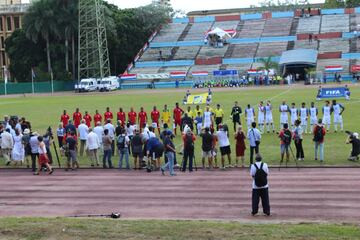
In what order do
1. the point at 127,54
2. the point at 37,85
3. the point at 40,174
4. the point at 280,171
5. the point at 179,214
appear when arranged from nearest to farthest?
the point at 179,214 → the point at 280,171 → the point at 40,174 → the point at 37,85 → the point at 127,54

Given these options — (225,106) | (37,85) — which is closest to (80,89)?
(37,85)

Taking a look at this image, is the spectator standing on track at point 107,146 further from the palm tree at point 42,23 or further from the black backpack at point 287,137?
the palm tree at point 42,23

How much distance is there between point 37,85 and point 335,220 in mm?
73575

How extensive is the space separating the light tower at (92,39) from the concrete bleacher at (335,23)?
33710 mm

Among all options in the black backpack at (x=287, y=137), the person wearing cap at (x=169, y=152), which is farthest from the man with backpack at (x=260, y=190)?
the black backpack at (x=287, y=137)

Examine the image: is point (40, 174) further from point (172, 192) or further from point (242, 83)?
point (242, 83)

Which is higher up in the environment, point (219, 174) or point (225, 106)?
point (225, 106)

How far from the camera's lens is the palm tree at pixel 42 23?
8306 centimetres

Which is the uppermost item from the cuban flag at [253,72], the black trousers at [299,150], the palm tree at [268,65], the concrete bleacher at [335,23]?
the concrete bleacher at [335,23]


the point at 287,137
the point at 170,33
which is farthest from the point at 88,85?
the point at 287,137

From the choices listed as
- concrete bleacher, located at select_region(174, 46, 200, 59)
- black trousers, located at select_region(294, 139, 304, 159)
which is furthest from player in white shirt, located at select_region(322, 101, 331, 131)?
concrete bleacher, located at select_region(174, 46, 200, 59)

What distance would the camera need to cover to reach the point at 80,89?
3044 inches

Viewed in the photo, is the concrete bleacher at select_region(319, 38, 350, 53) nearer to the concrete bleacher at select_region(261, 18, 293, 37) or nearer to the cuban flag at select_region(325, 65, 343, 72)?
the concrete bleacher at select_region(261, 18, 293, 37)

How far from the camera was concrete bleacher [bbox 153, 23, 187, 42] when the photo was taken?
95875 millimetres
